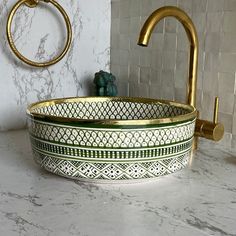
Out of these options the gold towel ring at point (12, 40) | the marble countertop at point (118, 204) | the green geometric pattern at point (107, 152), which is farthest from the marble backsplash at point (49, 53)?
the green geometric pattern at point (107, 152)

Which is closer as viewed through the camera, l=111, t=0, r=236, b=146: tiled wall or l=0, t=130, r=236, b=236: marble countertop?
l=0, t=130, r=236, b=236: marble countertop

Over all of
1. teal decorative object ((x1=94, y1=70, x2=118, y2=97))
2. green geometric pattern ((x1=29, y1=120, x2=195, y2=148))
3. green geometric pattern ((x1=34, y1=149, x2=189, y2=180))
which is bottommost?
green geometric pattern ((x1=34, y1=149, x2=189, y2=180))

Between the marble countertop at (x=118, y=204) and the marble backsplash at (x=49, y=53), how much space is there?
1.13ft

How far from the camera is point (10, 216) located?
53cm

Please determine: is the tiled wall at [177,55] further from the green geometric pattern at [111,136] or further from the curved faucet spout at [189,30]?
the green geometric pattern at [111,136]

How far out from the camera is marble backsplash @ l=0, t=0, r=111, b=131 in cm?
105

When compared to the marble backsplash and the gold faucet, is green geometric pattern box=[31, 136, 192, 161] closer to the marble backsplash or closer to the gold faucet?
the gold faucet

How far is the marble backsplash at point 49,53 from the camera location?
1.05m

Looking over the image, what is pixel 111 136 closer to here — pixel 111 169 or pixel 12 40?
pixel 111 169

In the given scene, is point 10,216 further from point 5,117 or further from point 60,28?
point 60,28

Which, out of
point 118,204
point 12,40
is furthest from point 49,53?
point 118,204

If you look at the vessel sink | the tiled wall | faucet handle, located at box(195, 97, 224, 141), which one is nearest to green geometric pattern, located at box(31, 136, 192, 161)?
the vessel sink

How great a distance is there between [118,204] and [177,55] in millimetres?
508

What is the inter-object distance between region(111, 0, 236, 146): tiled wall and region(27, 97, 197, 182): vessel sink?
0.23 m
